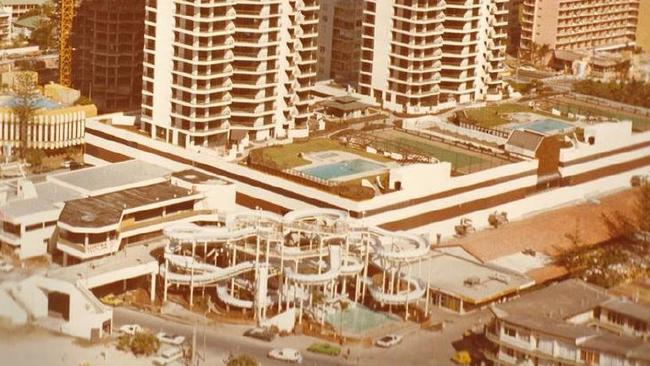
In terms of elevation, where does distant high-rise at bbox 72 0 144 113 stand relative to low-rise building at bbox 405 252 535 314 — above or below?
above

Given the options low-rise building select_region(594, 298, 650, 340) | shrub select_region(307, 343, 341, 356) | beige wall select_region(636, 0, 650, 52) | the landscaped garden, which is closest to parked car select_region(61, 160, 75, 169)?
the landscaped garden

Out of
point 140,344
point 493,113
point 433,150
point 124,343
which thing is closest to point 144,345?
point 140,344

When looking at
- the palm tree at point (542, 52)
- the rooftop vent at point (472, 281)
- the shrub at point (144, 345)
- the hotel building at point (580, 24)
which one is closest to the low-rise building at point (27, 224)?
the shrub at point (144, 345)

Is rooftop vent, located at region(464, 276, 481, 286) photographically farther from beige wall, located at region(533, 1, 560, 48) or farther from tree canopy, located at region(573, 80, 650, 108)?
beige wall, located at region(533, 1, 560, 48)

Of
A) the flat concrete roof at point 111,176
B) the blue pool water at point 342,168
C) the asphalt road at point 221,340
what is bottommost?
the asphalt road at point 221,340

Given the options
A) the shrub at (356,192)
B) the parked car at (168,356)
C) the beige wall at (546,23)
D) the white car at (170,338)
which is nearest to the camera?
the parked car at (168,356)

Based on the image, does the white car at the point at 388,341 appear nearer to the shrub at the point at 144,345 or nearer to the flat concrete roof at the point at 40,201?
the shrub at the point at 144,345
